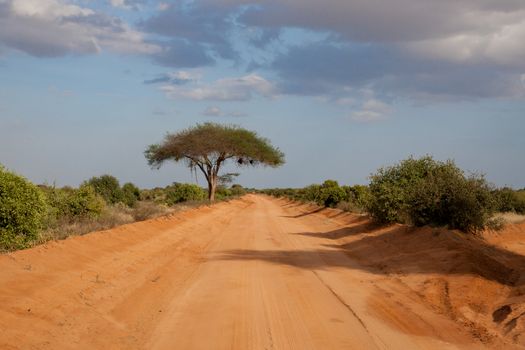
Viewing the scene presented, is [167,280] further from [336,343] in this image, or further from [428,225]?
[428,225]

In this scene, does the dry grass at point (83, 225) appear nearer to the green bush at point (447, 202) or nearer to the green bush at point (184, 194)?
the green bush at point (447, 202)

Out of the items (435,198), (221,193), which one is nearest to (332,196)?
(435,198)

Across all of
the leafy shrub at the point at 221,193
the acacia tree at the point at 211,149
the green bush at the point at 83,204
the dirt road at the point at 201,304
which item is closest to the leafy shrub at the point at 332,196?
the acacia tree at the point at 211,149

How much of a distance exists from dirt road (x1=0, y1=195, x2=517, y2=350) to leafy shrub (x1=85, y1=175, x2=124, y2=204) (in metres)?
25.6

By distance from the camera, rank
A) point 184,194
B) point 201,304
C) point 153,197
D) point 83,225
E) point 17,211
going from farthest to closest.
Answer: point 153,197 → point 184,194 → point 83,225 → point 17,211 → point 201,304

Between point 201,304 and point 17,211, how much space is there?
5917 millimetres

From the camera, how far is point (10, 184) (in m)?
13.6

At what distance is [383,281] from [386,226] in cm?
1325

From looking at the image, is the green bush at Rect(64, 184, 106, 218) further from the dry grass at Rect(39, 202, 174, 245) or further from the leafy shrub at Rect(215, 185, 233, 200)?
the leafy shrub at Rect(215, 185, 233, 200)

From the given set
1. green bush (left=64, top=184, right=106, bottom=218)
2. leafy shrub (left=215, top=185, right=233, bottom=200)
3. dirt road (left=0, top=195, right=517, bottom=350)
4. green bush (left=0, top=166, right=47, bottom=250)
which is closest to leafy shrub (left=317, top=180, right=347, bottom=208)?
leafy shrub (left=215, top=185, right=233, bottom=200)

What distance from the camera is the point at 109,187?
4312cm

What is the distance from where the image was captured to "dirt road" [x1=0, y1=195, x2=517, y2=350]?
26.0ft

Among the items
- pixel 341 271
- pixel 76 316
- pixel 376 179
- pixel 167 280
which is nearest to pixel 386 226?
pixel 376 179

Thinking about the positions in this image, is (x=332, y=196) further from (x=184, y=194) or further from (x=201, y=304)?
(x=201, y=304)
